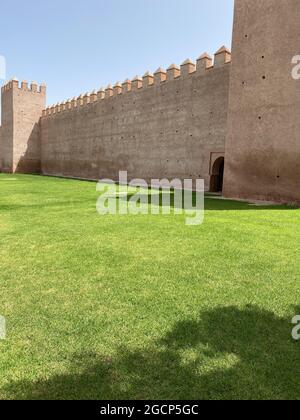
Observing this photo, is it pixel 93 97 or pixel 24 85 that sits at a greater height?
pixel 24 85

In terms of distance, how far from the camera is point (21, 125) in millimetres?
32594

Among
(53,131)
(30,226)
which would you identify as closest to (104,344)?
(30,226)

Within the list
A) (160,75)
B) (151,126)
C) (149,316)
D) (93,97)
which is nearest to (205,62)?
(160,75)

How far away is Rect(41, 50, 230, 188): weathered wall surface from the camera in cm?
1691

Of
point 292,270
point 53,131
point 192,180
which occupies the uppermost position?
point 53,131

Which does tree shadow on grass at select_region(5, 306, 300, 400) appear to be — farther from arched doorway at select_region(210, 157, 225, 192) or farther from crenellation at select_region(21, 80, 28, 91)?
crenellation at select_region(21, 80, 28, 91)

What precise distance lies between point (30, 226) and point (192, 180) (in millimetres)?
12662

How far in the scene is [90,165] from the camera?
27.2 m

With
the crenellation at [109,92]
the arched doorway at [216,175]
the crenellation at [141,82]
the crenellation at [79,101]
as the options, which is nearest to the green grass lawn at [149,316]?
the arched doorway at [216,175]

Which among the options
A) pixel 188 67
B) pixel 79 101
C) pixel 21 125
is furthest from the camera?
pixel 21 125

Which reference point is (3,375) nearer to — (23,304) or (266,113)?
(23,304)

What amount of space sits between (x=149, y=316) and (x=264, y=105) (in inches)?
441

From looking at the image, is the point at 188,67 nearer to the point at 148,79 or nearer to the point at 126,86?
the point at 148,79

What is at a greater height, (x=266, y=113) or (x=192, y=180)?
(x=266, y=113)
